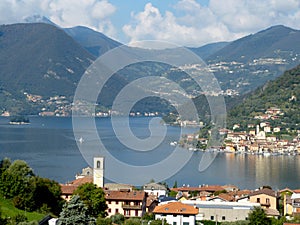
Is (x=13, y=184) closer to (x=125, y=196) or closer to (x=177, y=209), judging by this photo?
(x=177, y=209)

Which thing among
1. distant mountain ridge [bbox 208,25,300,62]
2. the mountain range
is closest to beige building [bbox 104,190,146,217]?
the mountain range

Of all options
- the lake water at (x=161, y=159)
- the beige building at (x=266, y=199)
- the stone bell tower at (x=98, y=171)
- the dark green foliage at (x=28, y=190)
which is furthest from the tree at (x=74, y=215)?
the lake water at (x=161, y=159)

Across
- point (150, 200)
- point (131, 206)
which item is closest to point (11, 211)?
point (131, 206)

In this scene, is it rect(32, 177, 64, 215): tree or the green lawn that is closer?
the green lawn

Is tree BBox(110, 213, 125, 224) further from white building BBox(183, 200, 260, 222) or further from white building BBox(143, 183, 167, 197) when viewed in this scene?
white building BBox(143, 183, 167, 197)

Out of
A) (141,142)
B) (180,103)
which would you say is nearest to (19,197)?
(141,142)

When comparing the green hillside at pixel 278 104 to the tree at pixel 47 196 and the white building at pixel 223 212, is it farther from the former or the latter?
the tree at pixel 47 196

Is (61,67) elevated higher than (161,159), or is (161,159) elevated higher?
(61,67)
